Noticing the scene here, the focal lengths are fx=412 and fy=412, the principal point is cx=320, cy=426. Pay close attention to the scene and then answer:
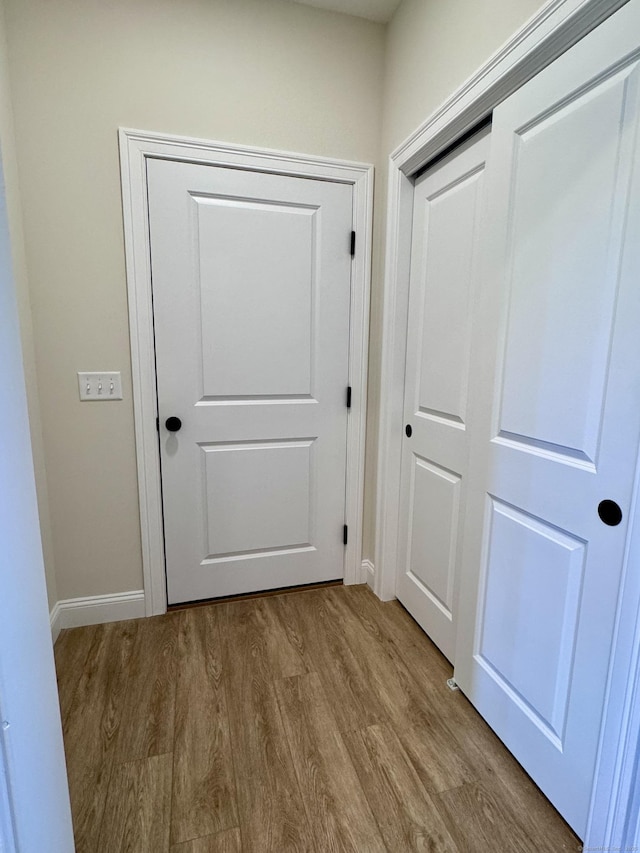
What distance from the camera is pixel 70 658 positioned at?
1682 millimetres

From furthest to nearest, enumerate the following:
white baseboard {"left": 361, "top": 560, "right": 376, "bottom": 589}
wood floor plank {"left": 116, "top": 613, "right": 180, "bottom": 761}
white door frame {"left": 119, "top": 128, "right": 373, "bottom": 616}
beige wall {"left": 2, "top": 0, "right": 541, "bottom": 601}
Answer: white baseboard {"left": 361, "top": 560, "right": 376, "bottom": 589}
white door frame {"left": 119, "top": 128, "right": 373, "bottom": 616}
beige wall {"left": 2, "top": 0, "right": 541, "bottom": 601}
wood floor plank {"left": 116, "top": 613, "right": 180, "bottom": 761}

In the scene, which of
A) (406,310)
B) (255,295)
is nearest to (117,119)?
(255,295)

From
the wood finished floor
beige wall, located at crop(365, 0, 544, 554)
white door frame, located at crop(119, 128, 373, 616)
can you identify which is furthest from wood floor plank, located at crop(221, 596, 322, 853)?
beige wall, located at crop(365, 0, 544, 554)

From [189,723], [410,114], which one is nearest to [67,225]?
[410,114]

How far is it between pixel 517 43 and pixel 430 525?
159 cm

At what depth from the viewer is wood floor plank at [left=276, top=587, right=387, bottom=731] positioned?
1.43 metres

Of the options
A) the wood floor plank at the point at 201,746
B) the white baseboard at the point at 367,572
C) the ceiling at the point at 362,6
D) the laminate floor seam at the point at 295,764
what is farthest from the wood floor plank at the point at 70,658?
the ceiling at the point at 362,6

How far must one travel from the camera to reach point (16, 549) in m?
0.65

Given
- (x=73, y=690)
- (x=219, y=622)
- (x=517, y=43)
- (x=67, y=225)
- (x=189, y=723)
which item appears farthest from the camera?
(x=219, y=622)

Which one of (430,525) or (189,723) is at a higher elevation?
(430,525)

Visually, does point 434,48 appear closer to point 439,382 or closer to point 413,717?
point 439,382

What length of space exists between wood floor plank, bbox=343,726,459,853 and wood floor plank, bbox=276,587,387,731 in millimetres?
68

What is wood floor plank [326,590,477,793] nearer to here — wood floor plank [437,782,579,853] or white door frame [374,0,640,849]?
wood floor plank [437,782,579,853]

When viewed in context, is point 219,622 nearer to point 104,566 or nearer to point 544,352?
point 104,566
